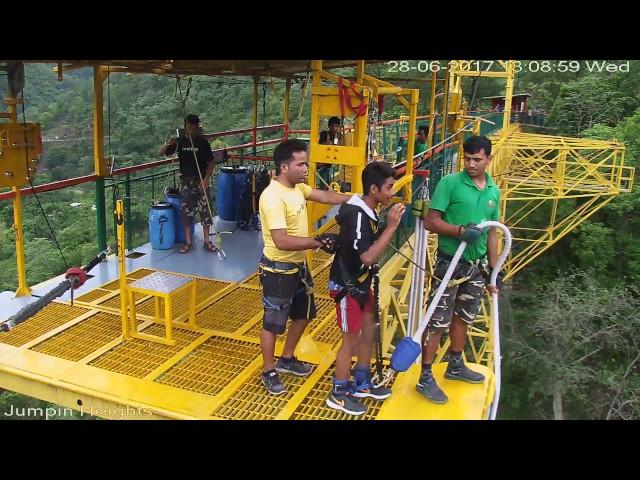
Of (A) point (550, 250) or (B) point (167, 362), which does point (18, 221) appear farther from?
(A) point (550, 250)

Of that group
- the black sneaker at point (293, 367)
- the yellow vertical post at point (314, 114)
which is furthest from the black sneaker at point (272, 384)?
the yellow vertical post at point (314, 114)

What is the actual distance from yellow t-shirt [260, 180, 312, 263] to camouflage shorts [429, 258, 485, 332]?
0.98m

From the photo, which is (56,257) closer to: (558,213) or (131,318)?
(131,318)

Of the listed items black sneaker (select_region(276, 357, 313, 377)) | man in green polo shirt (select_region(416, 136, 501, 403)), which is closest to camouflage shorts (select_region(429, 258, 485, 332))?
man in green polo shirt (select_region(416, 136, 501, 403))

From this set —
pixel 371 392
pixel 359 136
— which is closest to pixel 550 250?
pixel 359 136

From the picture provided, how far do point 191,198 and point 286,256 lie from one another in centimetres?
338

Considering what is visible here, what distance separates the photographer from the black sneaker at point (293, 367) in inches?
167

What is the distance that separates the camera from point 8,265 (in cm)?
1912

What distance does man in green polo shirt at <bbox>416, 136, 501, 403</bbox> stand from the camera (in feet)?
11.4

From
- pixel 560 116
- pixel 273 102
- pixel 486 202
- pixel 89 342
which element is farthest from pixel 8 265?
pixel 560 116

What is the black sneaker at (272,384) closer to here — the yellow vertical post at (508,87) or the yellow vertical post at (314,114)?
the yellow vertical post at (314,114)

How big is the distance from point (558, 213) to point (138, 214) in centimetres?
1454

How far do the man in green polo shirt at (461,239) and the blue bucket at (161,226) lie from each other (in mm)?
4253

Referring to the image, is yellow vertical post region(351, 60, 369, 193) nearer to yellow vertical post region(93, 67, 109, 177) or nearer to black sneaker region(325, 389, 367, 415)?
black sneaker region(325, 389, 367, 415)
